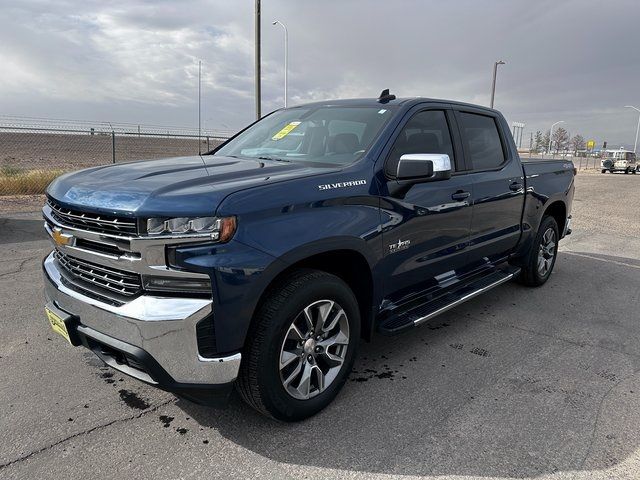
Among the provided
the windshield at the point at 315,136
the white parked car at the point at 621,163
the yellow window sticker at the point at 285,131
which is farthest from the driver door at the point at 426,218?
the white parked car at the point at 621,163

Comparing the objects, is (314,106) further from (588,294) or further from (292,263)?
(588,294)

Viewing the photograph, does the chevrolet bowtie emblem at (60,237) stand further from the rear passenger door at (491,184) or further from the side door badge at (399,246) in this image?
the rear passenger door at (491,184)

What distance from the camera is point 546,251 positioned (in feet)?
19.1

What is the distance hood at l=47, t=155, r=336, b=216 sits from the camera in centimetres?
237

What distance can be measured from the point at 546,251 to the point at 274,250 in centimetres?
437

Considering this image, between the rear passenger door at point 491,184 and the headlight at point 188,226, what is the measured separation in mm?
2502

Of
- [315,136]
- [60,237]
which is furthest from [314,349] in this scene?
[315,136]

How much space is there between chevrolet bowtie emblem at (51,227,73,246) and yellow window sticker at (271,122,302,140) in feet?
5.91

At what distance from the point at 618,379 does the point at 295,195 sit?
271 centimetres

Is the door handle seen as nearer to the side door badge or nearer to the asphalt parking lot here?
the side door badge

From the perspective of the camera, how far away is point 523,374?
358cm

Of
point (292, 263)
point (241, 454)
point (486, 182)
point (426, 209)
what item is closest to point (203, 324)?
point (292, 263)

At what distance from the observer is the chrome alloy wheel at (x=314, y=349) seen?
2811mm

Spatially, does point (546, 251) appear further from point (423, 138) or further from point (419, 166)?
point (419, 166)
